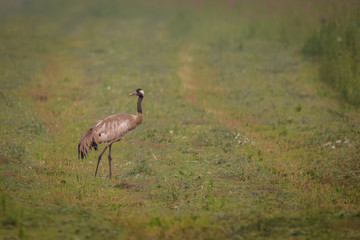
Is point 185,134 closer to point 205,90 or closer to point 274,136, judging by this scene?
point 274,136

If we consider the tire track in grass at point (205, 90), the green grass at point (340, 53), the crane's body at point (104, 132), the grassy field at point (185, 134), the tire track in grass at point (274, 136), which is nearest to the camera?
the grassy field at point (185, 134)

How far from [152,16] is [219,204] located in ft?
105

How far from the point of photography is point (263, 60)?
26734 millimetres

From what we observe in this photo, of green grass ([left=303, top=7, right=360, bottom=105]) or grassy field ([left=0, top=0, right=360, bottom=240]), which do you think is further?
green grass ([left=303, top=7, right=360, bottom=105])

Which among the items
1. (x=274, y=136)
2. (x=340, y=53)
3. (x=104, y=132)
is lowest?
(x=274, y=136)

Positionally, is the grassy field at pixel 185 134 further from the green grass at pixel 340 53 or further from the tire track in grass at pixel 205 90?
the green grass at pixel 340 53

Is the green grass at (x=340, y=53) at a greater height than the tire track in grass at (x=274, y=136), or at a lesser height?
greater

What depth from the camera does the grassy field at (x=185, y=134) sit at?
8789mm

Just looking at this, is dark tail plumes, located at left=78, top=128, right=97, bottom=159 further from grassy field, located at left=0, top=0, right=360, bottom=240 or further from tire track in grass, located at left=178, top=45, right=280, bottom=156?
tire track in grass, located at left=178, top=45, right=280, bottom=156

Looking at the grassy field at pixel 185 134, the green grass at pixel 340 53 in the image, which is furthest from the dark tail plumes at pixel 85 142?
the green grass at pixel 340 53

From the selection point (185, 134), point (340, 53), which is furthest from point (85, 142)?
point (340, 53)

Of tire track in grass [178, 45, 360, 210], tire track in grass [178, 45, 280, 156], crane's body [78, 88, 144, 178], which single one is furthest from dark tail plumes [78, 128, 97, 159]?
tire track in grass [178, 45, 280, 156]

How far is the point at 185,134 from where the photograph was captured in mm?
15562

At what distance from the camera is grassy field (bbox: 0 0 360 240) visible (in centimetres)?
879
